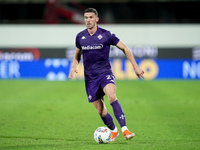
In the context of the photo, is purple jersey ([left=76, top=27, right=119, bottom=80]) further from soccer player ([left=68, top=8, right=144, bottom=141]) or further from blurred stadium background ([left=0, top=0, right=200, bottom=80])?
blurred stadium background ([left=0, top=0, right=200, bottom=80])

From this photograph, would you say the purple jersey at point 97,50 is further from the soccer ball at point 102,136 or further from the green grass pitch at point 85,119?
the green grass pitch at point 85,119

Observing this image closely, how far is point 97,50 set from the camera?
6875 millimetres

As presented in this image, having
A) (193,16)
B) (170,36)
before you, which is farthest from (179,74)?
(193,16)

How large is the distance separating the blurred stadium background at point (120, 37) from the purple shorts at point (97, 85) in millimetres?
16634

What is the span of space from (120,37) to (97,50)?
19725mm

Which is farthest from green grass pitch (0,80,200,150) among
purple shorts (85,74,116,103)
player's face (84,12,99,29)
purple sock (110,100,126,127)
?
player's face (84,12,99,29)

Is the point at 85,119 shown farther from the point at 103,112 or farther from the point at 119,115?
the point at 119,115

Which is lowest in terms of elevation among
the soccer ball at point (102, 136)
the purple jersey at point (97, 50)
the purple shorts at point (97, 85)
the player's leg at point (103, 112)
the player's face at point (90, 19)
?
the soccer ball at point (102, 136)

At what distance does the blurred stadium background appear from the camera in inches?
968

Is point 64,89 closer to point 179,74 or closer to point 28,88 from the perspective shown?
point 28,88

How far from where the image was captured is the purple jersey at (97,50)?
686cm

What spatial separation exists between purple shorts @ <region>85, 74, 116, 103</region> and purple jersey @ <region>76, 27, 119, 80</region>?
0.08 m

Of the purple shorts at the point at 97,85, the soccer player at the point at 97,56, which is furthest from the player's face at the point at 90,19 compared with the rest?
the purple shorts at the point at 97,85

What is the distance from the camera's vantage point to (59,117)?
10336mm
